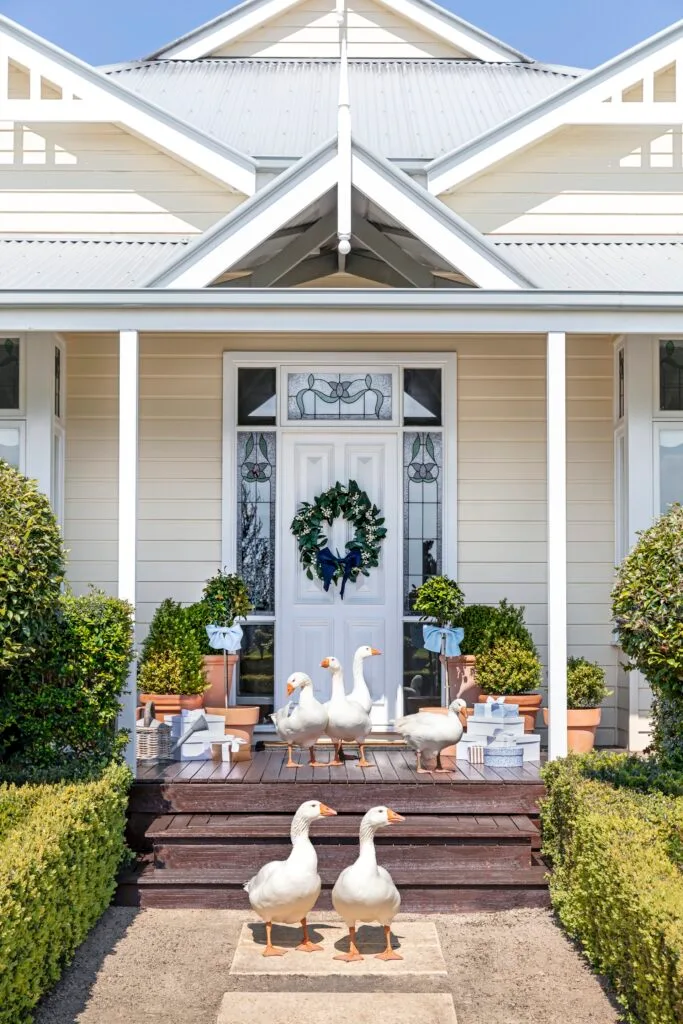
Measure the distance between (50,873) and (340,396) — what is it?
16.6 ft

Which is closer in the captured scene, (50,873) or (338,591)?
(50,873)

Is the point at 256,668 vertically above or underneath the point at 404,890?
above

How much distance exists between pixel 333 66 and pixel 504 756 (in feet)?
24.0

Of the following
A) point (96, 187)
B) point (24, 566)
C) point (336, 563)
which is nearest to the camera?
point (24, 566)

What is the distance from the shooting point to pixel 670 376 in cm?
876

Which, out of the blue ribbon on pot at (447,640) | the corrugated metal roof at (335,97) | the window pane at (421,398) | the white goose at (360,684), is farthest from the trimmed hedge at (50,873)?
the corrugated metal roof at (335,97)

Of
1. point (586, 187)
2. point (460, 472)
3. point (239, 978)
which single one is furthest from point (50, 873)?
point (586, 187)

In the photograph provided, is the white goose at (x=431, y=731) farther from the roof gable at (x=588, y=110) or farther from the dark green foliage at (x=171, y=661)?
the roof gable at (x=588, y=110)

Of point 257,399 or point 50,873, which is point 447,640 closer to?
point 257,399

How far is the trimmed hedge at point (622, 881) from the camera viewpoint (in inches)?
172

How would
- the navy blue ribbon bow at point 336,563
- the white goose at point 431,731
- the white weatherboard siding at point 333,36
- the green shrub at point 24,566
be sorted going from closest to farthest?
the green shrub at point 24,566
the white goose at point 431,731
the navy blue ribbon bow at point 336,563
the white weatherboard siding at point 333,36

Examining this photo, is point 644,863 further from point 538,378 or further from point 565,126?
point 565,126

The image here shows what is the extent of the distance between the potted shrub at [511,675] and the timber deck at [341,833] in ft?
3.77

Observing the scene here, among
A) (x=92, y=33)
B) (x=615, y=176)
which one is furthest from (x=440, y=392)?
(x=92, y=33)
